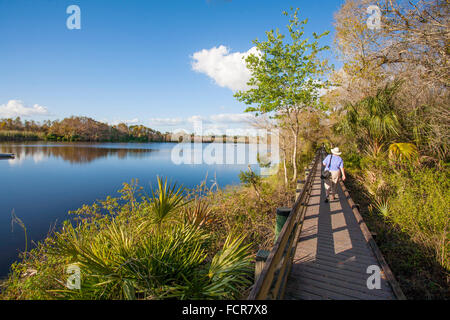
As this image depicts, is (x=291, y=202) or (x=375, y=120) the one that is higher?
(x=375, y=120)

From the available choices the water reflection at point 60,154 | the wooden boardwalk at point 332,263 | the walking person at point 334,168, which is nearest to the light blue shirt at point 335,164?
the walking person at point 334,168

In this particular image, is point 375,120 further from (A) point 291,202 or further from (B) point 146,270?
(B) point 146,270

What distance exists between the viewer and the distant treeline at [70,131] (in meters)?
72.9

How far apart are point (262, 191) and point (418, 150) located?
757cm

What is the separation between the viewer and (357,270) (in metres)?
3.62

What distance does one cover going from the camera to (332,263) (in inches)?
152

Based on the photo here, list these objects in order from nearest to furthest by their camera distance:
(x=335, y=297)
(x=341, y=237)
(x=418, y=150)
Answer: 1. (x=335, y=297)
2. (x=341, y=237)
3. (x=418, y=150)

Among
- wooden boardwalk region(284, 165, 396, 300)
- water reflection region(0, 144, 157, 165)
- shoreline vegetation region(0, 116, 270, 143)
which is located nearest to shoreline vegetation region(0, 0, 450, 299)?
wooden boardwalk region(284, 165, 396, 300)

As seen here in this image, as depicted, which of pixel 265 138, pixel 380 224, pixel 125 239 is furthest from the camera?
pixel 265 138

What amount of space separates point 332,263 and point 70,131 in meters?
102

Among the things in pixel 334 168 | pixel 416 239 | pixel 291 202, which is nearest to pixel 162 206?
pixel 334 168
